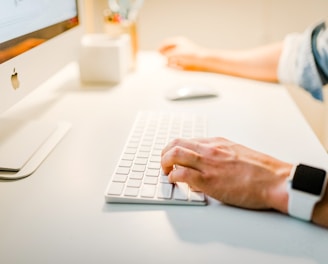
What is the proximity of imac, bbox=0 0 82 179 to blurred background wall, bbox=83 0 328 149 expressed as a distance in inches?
27.1

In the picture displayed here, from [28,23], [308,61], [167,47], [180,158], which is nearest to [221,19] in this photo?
[167,47]

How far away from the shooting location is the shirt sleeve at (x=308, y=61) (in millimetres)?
928

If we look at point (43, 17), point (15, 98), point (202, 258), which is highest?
point (43, 17)

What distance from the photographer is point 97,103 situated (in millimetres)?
865

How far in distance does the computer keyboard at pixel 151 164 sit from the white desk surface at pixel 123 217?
0.01 m

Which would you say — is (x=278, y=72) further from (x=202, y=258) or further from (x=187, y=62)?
(x=202, y=258)

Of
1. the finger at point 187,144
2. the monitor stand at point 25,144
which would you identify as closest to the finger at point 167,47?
the monitor stand at point 25,144

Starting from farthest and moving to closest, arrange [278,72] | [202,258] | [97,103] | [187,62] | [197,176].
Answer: [187,62] < [278,72] < [97,103] < [197,176] < [202,258]

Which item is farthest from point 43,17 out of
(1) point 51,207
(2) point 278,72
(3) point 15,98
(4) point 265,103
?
(2) point 278,72

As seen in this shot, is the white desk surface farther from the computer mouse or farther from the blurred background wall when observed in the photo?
the blurred background wall

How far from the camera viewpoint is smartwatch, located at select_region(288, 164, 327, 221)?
45 cm

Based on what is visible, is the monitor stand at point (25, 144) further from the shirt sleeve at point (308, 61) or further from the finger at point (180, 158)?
the shirt sleeve at point (308, 61)

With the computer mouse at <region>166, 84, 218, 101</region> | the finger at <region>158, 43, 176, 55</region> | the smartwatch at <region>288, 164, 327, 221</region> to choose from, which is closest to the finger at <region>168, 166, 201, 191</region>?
the smartwatch at <region>288, 164, 327, 221</region>

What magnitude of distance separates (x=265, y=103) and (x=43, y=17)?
502mm
